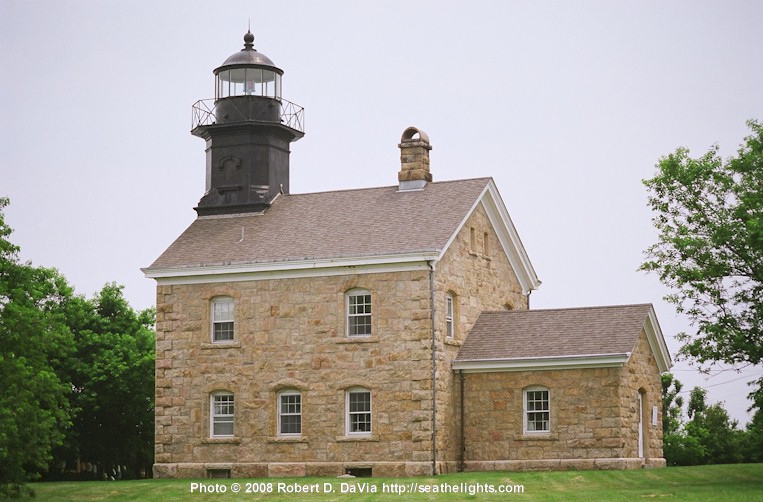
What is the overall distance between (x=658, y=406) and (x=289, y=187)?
13.1 metres

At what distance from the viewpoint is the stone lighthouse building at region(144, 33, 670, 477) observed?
3341 cm

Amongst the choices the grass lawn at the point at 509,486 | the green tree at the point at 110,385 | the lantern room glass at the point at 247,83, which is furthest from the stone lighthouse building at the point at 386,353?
the green tree at the point at 110,385

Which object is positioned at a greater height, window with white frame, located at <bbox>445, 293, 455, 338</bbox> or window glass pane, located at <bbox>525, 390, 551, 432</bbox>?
window with white frame, located at <bbox>445, 293, 455, 338</bbox>

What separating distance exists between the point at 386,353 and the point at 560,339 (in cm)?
456

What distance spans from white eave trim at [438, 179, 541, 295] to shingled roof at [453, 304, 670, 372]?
302cm

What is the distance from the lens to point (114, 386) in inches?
1769

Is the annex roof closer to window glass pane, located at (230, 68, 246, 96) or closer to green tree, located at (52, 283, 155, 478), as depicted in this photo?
window glass pane, located at (230, 68, 246, 96)

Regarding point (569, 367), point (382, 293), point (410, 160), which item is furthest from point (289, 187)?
point (569, 367)

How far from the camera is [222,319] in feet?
119

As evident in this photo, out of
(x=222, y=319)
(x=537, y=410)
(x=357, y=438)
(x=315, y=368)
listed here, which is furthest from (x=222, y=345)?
(x=537, y=410)

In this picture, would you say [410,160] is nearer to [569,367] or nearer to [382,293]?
[382,293]

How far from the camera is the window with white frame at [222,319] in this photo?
1425 inches

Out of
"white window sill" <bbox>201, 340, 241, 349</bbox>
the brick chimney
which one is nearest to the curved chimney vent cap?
the brick chimney

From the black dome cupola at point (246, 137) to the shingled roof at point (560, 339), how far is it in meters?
8.24
